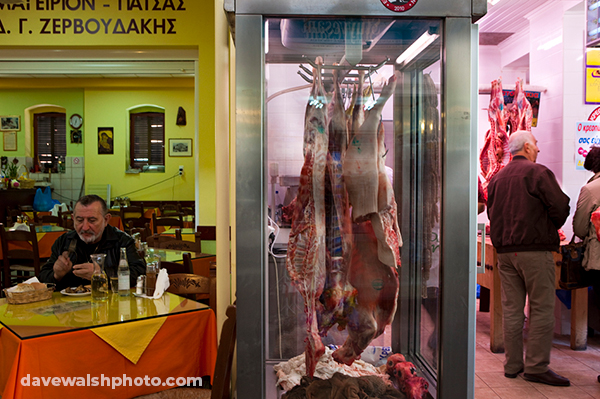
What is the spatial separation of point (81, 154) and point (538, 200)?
1002 cm

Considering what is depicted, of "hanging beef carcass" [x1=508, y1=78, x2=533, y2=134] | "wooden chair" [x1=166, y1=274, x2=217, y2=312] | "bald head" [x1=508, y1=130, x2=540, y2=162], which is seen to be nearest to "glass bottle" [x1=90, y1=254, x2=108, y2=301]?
"wooden chair" [x1=166, y1=274, x2=217, y2=312]

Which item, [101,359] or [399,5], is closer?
[399,5]

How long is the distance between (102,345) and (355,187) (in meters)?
1.29

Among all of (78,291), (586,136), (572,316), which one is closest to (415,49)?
(78,291)

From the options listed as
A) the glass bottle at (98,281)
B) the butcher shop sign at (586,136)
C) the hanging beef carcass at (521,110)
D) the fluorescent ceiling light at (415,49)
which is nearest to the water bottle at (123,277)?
the glass bottle at (98,281)

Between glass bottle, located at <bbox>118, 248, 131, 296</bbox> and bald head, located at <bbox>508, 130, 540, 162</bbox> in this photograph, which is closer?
glass bottle, located at <bbox>118, 248, 131, 296</bbox>

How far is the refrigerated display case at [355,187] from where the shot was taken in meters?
1.21

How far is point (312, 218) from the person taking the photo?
1.33m

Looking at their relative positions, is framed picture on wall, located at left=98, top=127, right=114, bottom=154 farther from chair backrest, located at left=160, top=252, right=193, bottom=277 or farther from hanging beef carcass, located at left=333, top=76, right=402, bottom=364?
hanging beef carcass, located at left=333, top=76, right=402, bottom=364

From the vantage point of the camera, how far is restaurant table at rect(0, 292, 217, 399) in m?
1.74

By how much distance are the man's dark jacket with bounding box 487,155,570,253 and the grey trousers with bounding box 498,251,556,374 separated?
0.29 feet

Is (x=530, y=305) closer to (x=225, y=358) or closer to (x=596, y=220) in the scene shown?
(x=596, y=220)

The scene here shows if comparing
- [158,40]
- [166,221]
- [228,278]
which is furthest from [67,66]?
[228,278]

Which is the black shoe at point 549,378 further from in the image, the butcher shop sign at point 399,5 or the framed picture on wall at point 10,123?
the framed picture on wall at point 10,123
